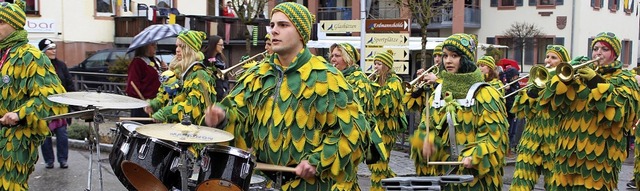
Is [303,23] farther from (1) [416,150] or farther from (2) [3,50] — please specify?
(2) [3,50]

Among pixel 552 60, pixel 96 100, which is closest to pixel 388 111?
pixel 552 60

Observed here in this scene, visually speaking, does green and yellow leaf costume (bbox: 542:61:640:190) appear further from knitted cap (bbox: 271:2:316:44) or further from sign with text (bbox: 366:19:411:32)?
sign with text (bbox: 366:19:411:32)

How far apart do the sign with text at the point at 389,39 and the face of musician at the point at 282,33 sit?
894 centimetres

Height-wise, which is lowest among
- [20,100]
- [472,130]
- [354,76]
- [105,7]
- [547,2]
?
[472,130]

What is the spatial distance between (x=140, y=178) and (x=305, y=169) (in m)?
1.87

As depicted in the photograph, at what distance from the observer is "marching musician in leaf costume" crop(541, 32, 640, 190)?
6469 millimetres

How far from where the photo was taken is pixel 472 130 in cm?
523

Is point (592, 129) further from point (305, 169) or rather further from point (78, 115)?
point (78, 115)

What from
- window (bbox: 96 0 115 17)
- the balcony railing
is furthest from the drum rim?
window (bbox: 96 0 115 17)

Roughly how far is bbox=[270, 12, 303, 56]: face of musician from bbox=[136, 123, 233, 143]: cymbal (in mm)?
554

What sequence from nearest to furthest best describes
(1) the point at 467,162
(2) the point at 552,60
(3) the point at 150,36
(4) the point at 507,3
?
(1) the point at 467,162 → (2) the point at 552,60 → (3) the point at 150,36 → (4) the point at 507,3

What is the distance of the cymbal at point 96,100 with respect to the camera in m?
5.80

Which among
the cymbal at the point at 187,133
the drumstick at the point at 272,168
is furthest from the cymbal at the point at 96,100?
the drumstick at the point at 272,168

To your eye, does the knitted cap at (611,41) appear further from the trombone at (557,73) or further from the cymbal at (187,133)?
the cymbal at (187,133)
